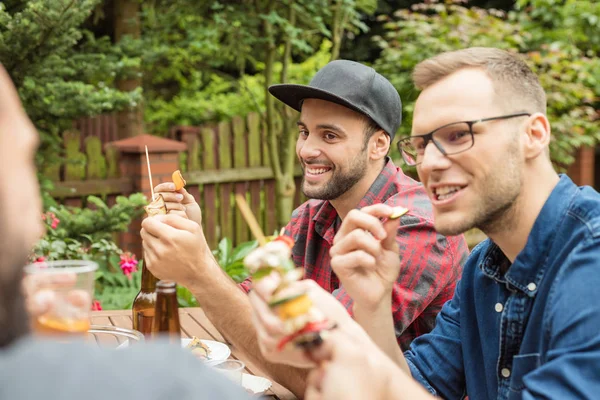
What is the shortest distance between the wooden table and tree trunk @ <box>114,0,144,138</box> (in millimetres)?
4559

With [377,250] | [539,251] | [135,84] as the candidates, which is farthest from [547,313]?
[135,84]

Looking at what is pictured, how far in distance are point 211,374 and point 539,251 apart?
1.15 m

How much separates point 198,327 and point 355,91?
1158mm

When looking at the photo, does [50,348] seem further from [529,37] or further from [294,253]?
[529,37]

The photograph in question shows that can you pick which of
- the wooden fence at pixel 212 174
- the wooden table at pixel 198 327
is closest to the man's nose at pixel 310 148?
the wooden table at pixel 198 327

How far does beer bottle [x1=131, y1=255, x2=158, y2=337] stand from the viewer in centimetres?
228

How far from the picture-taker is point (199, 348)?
221 cm

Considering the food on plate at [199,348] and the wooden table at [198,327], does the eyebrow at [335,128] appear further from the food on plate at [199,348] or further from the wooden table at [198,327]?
the food on plate at [199,348]

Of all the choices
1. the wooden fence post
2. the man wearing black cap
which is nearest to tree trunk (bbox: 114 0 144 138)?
the wooden fence post

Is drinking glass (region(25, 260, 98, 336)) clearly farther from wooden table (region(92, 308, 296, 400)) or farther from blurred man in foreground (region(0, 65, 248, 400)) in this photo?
wooden table (region(92, 308, 296, 400))

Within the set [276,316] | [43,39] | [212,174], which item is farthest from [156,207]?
[212,174]

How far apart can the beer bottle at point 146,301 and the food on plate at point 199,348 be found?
145 mm

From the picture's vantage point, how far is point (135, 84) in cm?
773

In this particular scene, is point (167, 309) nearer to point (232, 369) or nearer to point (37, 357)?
point (232, 369)
